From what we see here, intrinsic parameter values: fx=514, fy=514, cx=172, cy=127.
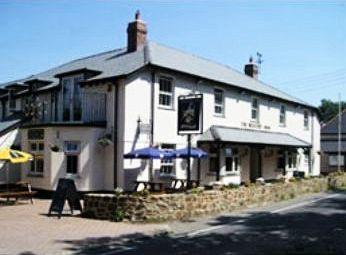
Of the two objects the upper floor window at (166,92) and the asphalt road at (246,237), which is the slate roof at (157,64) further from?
the asphalt road at (246,237)

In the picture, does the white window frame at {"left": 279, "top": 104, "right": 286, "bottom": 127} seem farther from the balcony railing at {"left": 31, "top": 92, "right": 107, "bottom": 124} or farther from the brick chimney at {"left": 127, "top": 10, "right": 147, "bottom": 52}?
the balcony railing at {"left": 31, "top": 92, "right": 107, "bottom": 124}

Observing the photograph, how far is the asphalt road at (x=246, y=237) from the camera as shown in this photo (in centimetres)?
1146

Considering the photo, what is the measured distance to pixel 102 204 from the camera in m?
16.2

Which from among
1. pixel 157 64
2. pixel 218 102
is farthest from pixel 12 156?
pixel 218 102

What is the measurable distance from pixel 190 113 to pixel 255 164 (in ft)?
48.9

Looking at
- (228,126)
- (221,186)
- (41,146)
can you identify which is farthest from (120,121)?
(228,126)

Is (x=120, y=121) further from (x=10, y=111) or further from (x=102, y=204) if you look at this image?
(x=10, y=111)


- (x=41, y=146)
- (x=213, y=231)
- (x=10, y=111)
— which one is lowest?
(x=213, y=231)

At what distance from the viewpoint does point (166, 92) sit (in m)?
24.4

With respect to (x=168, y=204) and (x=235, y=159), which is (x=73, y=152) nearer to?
(x=168, y=204)

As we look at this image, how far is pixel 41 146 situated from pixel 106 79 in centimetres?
420

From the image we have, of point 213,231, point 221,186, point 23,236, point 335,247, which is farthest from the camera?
point 221,186

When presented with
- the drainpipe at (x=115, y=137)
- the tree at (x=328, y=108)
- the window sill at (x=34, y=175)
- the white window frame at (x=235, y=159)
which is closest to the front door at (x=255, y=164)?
the white window frame at (x=235, y=159)

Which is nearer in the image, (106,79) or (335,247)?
(335,247)
